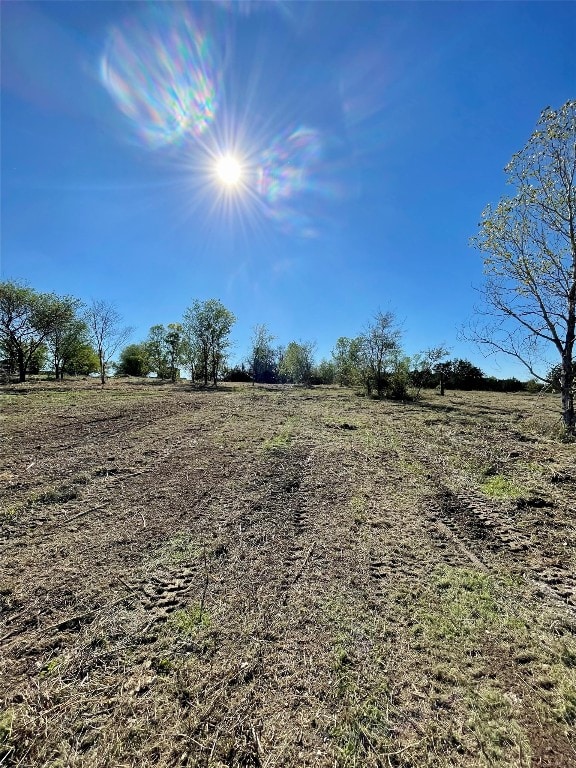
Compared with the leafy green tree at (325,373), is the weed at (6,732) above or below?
below

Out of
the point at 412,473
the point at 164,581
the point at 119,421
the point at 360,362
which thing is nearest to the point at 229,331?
the point at 360,362

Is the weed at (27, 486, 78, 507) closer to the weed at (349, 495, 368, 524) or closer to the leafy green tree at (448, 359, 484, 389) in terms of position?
the weed at (349, 495, 368, 524)

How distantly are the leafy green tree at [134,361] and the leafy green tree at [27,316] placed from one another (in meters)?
27.2

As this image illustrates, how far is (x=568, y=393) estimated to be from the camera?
9.39m

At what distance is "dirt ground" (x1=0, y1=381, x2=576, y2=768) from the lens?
5.87ft

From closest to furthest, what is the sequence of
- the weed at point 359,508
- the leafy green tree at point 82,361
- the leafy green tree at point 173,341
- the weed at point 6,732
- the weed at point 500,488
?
the weed at point 6,732 → the weed at point 359,508 → the weed at point 500,488 → the leafy green tree at point 82,361 → the leafy green tree at point 173,341

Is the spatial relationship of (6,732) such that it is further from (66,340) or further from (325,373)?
(325,373)

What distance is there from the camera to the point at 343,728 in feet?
6.02

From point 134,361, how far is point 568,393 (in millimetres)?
63725

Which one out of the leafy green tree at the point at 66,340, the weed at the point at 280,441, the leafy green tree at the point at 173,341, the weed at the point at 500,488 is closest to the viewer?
the weed at the point at 500,488

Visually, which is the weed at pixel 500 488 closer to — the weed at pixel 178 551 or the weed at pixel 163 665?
the weed at pixel 178 551

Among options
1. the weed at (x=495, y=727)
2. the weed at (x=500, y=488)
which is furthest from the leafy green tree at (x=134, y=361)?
the weed at (x=495, y=727)

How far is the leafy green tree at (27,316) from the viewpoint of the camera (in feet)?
92.0

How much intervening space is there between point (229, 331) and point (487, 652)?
38.5 metres
